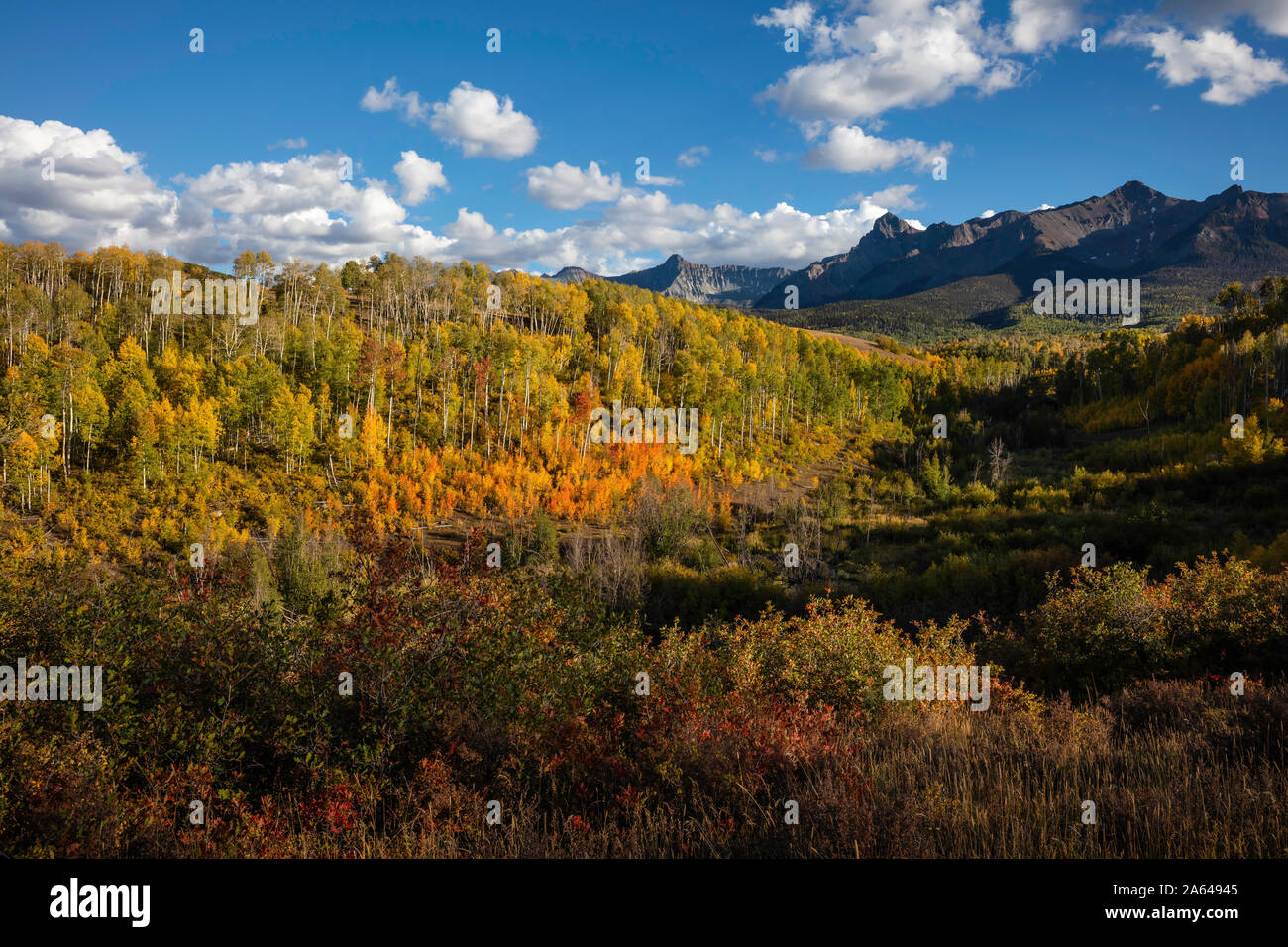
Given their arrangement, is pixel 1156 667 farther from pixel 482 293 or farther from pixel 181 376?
pixel 482 293

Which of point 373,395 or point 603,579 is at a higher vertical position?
point 373,395

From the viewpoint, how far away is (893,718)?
1081 centimetres

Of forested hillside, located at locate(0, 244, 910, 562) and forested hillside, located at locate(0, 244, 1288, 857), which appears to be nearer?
forested hillside, located at locate(0, 244, 1288, 857)

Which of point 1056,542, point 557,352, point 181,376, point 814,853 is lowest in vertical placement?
point 1056,542

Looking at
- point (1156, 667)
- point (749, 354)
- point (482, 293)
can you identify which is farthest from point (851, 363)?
point (1156, 667)

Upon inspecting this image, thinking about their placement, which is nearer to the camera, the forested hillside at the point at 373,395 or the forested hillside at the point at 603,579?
the forested hillside at the point at 603,579

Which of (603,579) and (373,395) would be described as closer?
(603,579)

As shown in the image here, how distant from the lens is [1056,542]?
145 feet

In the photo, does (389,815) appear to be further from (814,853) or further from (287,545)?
(287,545)
